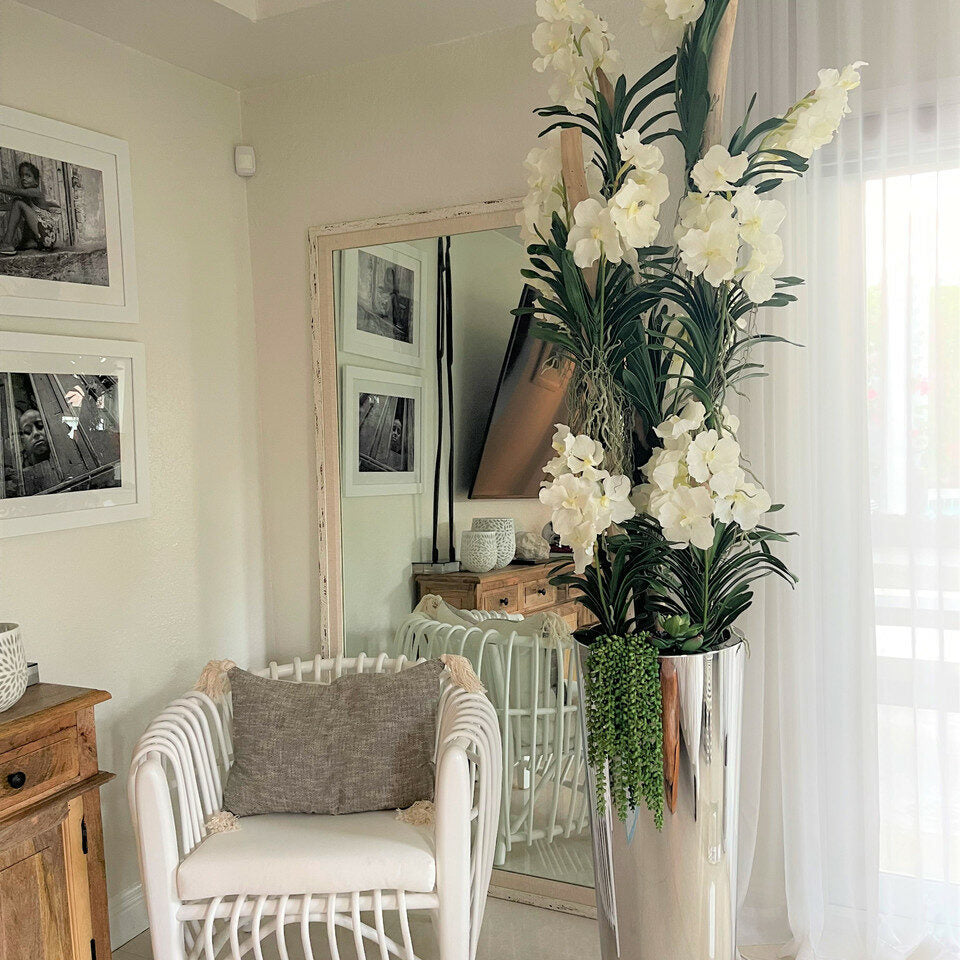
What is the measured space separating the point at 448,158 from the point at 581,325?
1130 millimetres

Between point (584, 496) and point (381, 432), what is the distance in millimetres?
1240

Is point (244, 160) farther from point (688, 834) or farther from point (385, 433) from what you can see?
point (688, 834)

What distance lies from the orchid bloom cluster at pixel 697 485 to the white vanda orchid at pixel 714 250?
0.75ft

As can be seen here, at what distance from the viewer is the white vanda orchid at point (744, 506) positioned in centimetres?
158

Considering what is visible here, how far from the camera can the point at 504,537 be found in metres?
2.54

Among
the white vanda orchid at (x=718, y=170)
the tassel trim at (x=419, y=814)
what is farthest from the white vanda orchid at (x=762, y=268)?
the tassel trim at (x=419, y=814)

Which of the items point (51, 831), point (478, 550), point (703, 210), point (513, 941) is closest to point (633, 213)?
point (703, 210)

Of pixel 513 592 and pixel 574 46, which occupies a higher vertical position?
pixel 574 46

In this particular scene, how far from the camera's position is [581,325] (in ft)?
5.69

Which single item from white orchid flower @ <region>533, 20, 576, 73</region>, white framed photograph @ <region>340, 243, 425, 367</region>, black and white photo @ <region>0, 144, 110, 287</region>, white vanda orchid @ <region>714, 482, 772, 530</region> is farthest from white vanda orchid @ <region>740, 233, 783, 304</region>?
black and white photo @ <region>0, 144, 110, 287</region>

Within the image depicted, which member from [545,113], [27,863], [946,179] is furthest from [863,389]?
[27,863]

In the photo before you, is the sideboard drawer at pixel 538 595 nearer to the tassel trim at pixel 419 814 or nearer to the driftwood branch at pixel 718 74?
the tassel trim at pixel 419 814

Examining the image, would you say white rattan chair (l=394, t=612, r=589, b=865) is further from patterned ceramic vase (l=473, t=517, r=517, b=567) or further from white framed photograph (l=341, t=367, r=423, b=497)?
white framed photograph (l=341, t=367, r=423, b=497)

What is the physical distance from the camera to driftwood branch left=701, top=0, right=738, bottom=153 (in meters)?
1.65
